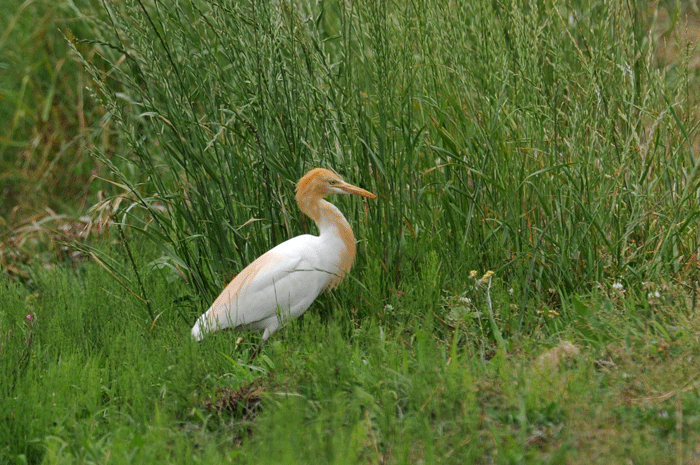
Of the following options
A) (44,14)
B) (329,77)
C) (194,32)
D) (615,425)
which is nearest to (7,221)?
(44,14)

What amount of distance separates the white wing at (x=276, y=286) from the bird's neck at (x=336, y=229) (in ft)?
0.12

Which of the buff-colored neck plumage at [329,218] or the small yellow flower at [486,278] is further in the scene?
the buff-colored neck plumage at [329,218]

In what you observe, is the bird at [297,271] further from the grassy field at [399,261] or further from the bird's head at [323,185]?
the grassy field at [399,261]

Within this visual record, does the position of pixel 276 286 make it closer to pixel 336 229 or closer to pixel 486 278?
pixel 336 229

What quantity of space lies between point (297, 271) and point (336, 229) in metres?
0.22

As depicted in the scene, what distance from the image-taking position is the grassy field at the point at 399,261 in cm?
226

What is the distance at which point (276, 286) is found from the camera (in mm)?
3094

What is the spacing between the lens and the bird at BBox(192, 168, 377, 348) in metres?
3.04

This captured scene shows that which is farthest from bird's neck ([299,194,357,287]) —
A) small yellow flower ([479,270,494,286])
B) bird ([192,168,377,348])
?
small yellow flower ([479,270,494,286])

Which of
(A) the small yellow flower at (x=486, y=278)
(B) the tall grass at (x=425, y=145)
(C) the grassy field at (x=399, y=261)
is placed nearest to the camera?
(C) the grassy field at (x=399, y=261)

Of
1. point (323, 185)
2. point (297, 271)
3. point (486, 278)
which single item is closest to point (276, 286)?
point (297, 271)

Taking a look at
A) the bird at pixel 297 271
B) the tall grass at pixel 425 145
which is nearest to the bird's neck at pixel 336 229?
the bird at pixel 297 271

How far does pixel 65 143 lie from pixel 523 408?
4.56 m

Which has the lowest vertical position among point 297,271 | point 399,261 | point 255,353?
point 255,353
